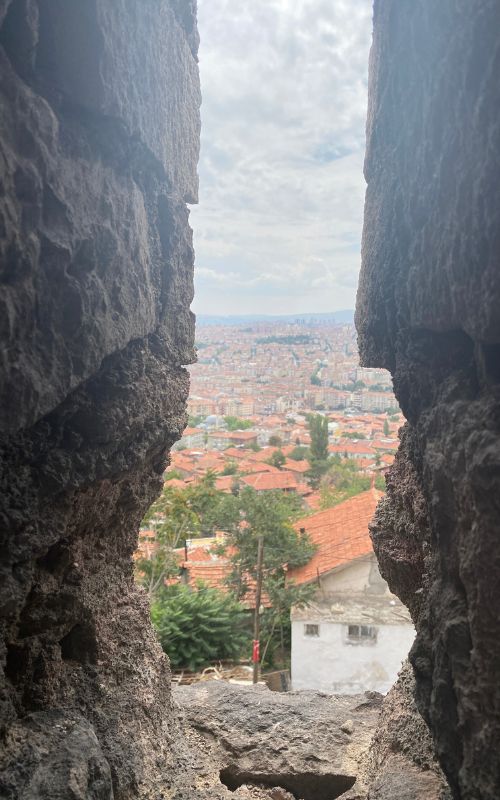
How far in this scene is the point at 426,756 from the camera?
12.5 feet

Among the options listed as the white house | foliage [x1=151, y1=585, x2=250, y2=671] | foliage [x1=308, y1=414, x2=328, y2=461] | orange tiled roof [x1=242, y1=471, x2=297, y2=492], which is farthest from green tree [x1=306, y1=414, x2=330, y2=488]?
foliage [x1=151, y1=585, x2=250, y2=671]

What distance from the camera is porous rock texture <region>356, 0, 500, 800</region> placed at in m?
2.42

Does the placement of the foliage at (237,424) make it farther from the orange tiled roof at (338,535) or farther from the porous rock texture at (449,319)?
the porous rock texture at (449,319)

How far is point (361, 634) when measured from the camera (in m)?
11.3

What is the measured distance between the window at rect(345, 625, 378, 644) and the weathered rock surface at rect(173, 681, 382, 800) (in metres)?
5.89

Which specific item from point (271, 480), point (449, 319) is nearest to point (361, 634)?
point (449, 319)

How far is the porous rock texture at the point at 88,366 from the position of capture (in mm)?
2578

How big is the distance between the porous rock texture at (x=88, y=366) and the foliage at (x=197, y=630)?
6.89 meters

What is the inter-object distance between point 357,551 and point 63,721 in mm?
10410

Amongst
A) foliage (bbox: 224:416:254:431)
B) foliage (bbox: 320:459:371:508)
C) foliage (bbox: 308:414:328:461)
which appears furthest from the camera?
foliage (bbox: 224:416:254:431)

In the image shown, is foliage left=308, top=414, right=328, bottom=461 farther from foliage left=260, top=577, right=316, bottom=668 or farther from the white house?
the white house

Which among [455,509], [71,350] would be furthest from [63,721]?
[455,509]

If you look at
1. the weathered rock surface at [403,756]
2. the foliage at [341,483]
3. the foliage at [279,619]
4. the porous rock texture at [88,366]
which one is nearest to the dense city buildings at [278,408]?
the foliage at [341,483]

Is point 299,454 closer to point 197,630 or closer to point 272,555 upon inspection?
point 272,555
